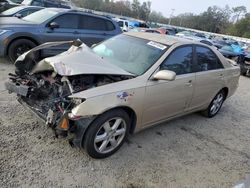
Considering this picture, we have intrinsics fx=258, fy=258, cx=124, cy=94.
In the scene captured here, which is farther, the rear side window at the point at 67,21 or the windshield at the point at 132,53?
the rear side window at the point at 67,21

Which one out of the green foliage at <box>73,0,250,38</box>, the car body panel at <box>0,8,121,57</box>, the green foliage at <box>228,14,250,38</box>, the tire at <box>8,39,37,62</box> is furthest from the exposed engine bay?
the green foliage at <box>228,14,250,38</box>

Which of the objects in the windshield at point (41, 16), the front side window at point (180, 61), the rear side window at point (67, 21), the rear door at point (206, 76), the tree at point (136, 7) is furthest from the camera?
the tree at point (136, 7)

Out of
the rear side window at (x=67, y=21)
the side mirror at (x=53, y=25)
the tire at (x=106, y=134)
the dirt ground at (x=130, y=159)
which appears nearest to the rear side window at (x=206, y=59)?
the dirt ground at (x=130, y=159)

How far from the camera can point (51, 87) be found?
142 inches

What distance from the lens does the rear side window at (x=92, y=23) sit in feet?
26.3

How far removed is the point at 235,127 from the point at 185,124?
3.91 feet

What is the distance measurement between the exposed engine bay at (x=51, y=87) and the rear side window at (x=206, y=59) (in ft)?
5.70

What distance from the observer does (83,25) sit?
802cm

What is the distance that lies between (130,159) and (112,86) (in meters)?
1.08

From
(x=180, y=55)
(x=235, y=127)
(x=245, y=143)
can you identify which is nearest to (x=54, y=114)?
(x=180, y=55)

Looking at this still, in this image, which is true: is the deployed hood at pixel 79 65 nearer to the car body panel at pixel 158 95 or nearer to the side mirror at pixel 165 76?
the car body panel at pixel 158 95

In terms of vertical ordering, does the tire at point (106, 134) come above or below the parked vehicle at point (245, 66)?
above

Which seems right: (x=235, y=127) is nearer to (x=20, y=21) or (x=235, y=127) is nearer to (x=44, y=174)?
(x=44, y=174)

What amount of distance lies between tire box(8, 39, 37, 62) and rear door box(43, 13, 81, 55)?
0.48 metres
